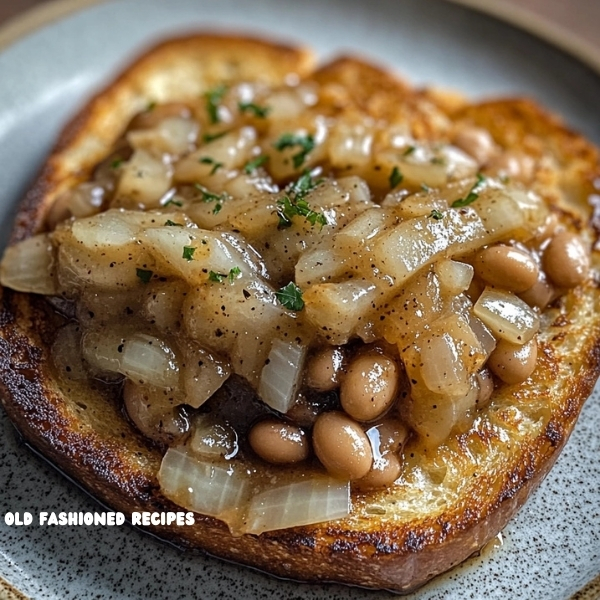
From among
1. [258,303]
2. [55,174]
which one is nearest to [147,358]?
[258,303]

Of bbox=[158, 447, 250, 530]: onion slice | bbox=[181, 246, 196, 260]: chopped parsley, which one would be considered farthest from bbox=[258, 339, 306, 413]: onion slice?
bbox=[181, 246, 196, 260]: chopped parsley

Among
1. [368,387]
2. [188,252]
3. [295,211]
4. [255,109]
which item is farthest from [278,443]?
[255,109]

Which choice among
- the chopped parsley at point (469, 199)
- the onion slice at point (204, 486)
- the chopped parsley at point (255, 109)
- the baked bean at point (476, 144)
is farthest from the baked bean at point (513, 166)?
the onion slice at point (204, 486)

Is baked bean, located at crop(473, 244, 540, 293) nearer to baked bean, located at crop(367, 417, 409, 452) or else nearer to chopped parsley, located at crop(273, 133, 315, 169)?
baked bean, located at crop(367, 417, 409, 452)

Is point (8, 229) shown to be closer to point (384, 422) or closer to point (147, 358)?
point (147, 358)

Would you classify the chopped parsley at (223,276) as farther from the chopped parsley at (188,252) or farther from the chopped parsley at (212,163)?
the chopped parsley at (212,163)

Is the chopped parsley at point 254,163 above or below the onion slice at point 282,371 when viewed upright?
above

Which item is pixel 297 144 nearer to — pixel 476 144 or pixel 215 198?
pixel 215 198
